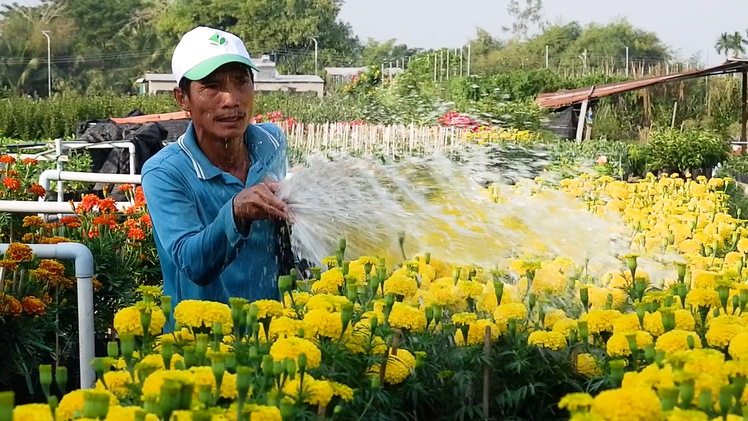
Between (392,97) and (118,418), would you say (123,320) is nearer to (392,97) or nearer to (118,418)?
(118,418)

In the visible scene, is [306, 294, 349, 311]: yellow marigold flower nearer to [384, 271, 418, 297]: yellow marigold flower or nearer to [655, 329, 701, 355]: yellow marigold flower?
[384, 271, 418, 297]: yellow marigold flower

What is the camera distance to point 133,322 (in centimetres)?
167

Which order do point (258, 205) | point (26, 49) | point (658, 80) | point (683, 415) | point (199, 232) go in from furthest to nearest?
point (26, 49) → point (658, 80) → point (199, 232) → point (258, 205) → point (683, 415)

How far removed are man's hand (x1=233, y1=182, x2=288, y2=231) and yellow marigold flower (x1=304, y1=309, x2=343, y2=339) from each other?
52 cm

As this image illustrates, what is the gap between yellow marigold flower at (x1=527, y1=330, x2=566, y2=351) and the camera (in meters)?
1.91

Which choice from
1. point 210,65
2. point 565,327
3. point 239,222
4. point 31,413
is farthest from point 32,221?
point 31,413

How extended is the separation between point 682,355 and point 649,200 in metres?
4.76

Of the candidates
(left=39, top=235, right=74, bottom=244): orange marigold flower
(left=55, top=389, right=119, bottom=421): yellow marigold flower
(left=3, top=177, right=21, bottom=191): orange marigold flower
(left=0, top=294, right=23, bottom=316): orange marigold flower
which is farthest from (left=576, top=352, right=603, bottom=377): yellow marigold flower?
(left=3, top=177, right=21, bottom=191): orange marigold flower

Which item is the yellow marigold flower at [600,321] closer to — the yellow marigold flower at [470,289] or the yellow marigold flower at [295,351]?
the yellow marigold flower at [470,289]

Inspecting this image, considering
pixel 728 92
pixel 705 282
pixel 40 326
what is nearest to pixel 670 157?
pixel 40 326

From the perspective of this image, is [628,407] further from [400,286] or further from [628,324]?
[400,286]

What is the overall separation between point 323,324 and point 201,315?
212 mm

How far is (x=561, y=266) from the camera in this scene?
2520mm

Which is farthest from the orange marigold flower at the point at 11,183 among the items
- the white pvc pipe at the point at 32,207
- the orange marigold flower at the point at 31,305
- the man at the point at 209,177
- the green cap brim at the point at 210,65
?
the green cap brim at the point at 210,65
